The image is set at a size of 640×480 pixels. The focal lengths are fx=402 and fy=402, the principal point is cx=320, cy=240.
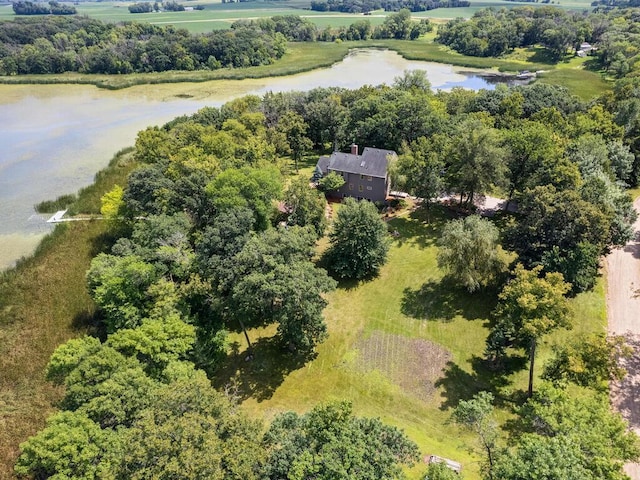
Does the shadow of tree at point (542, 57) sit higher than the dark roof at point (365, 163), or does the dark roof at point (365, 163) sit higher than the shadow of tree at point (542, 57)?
the shadow of tree at point (542, 57)

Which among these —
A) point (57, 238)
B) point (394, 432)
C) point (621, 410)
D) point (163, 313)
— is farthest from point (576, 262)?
point (57, 238)

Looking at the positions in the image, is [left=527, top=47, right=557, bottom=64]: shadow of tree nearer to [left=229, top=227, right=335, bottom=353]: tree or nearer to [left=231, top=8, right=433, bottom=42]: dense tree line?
[left=231, top=8, right=433, bottom=42]: dense tree line

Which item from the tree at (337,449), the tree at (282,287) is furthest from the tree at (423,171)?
the tree at (337,449)

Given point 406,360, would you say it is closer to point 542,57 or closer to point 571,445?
point 571,445

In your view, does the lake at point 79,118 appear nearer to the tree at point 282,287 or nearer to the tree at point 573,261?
the tree at point 282,287

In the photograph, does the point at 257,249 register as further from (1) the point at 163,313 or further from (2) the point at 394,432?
(2) the point at 394,432

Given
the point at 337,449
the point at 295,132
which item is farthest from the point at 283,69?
the point at 337,449

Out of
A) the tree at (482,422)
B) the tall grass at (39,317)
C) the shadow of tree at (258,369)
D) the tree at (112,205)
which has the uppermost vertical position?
the tree at (482,422)
